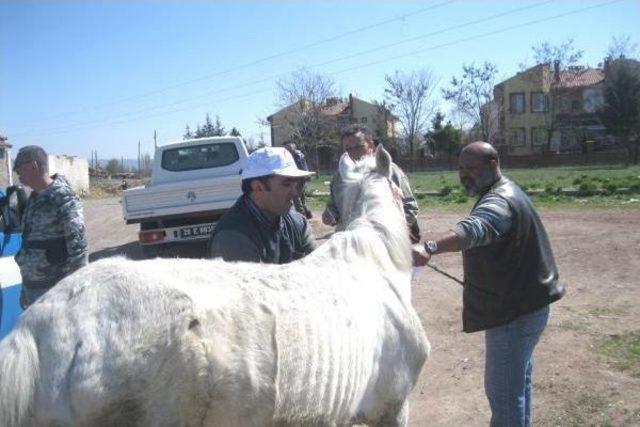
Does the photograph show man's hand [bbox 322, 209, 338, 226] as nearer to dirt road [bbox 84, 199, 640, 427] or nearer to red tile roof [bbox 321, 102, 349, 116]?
dirt road [bbox 84, 199, 640, 427]

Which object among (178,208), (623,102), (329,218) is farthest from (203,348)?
(623,102)

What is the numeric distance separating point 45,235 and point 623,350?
16.8 feet

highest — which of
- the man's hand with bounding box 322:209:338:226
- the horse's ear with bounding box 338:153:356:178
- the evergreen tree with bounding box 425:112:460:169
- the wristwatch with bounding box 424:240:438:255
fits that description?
the evergreen tree with bounding box 425:112:460:169

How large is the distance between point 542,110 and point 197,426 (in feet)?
201

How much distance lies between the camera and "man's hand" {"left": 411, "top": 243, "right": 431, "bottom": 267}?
110 inches

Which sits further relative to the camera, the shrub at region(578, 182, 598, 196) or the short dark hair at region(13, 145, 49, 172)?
the shrub at region(578, 182, 598, 196)

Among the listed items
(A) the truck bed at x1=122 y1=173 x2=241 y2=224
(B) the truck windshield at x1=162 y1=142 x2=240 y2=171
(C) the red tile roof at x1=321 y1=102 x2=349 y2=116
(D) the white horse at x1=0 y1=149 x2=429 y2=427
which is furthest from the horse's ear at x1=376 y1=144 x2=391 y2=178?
(C) the red tile roof at x1=321 y1=102 x2=349 y2=116

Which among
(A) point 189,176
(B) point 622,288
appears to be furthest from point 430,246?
(A) point 189,176

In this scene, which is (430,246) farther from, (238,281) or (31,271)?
(31,271)

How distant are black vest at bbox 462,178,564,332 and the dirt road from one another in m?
1.33

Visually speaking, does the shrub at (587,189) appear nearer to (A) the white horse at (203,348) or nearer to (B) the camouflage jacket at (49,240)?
(B) the camouflage jacket at (49,240)

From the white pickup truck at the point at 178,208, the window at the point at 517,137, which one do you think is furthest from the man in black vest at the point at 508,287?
the window at the point at 517,137

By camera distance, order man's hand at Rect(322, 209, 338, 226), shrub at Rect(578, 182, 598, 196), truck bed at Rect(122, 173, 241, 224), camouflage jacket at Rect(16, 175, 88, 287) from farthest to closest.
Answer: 1. shrub at Rect(578, 182, 598, 196)
2. truck bed at Rect(122, 173, 241, 224)
3. camouflage jacket at Rect(16, 175, 88, 287)
4. man's hand at Rect(322, 209, 338, 226)

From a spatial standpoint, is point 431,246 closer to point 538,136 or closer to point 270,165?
point 270,165
